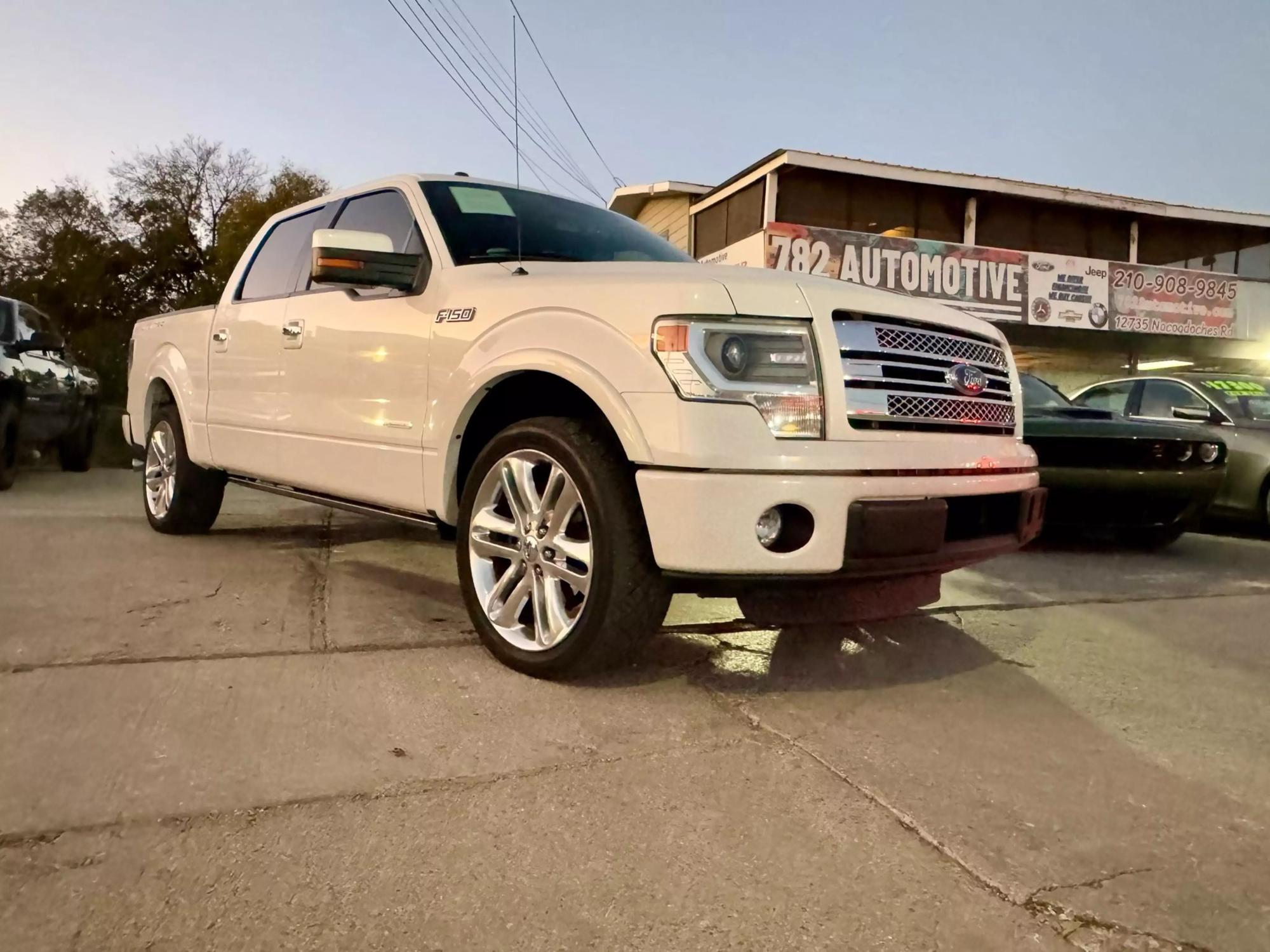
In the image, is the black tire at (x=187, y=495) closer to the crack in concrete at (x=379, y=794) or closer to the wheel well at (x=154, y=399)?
the wheel well at (x=154, y=399)

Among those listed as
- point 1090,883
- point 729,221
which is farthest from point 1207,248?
point 1090,883

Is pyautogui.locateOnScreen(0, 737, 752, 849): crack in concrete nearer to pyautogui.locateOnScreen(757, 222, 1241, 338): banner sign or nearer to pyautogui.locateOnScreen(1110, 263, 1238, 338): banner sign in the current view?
pyautogui.locateOnScreen(757, 222, 1241, 338): banner sign

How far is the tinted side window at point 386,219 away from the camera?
12.9 feet

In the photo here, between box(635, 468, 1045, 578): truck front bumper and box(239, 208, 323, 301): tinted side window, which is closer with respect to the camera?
box(635, 468, 1045, 578): truck front bumper

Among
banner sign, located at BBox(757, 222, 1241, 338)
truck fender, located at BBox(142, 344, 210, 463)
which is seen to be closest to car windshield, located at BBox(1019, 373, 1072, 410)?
truck fender, located at BBox(142, 344, 210, 463)

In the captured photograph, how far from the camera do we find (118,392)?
17.6 meters

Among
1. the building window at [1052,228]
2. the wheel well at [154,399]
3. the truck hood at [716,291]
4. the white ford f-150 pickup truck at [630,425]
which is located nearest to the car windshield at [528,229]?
the white ford f-150 pickup truck at [630,425]

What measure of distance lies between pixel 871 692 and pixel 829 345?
3.73 ft

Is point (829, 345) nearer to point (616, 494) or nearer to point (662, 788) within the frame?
point (616, 494)

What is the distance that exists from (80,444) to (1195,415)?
1043 centimetres

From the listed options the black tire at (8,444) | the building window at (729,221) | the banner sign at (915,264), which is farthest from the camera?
the building window at (729,221)

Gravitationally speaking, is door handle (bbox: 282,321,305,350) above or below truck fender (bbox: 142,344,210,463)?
above

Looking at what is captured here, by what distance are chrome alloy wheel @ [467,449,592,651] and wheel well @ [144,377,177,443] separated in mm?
3537

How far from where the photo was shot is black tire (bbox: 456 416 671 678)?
2.71 m
